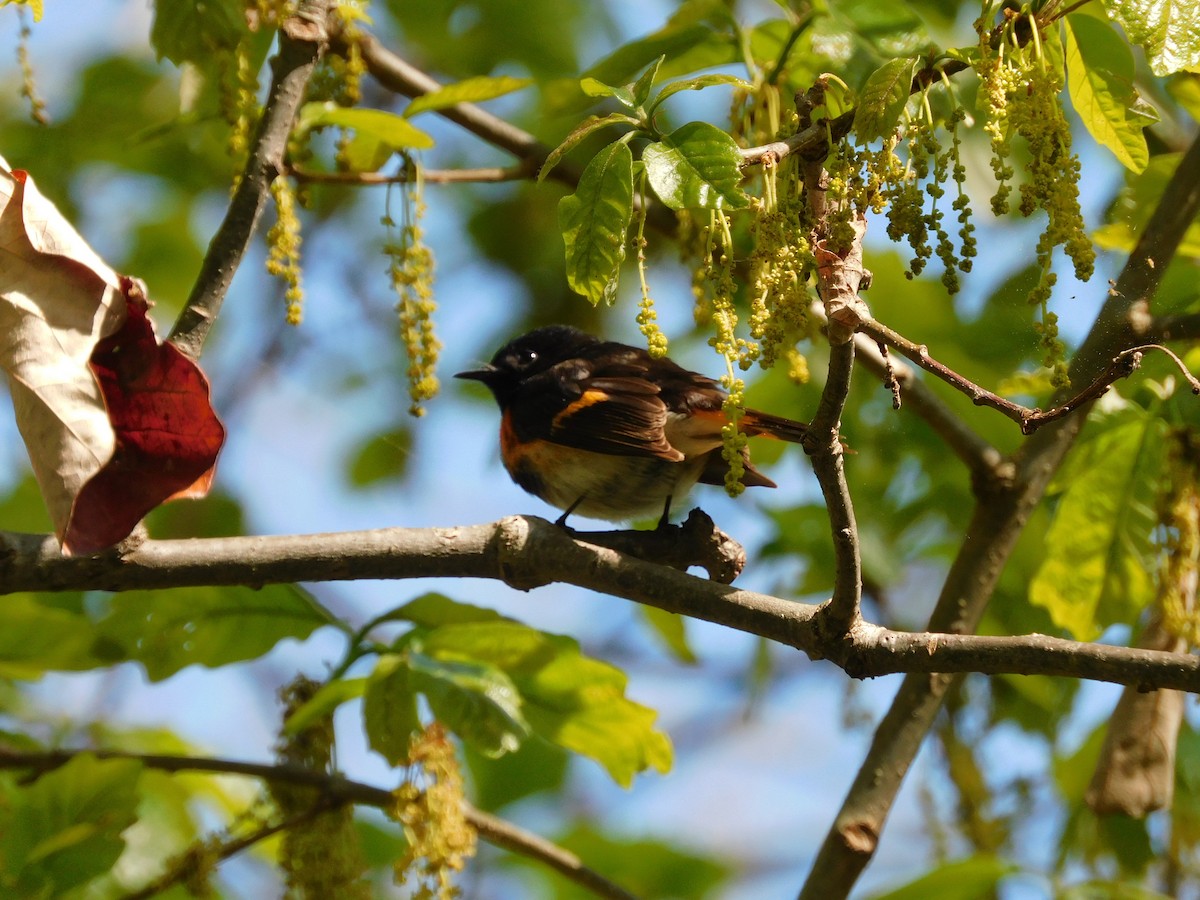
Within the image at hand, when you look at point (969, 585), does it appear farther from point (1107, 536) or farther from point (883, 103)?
point (883, 103)

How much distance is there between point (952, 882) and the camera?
2623mm

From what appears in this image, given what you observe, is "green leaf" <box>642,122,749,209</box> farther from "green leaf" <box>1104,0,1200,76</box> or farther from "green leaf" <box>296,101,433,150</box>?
"green leaf" <box>296,101,433,150</box>

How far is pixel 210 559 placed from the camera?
190 centimetres

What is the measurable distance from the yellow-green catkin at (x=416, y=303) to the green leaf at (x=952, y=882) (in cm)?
144

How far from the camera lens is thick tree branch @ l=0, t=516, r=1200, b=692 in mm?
1666

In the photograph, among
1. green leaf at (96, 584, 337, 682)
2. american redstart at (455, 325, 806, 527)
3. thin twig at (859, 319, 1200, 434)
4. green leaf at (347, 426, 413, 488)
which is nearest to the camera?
thin twig at (859, 319, 1200, 434)

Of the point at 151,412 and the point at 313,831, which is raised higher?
the point at 151,412

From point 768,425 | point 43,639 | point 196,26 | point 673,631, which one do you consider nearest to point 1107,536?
point 768,425

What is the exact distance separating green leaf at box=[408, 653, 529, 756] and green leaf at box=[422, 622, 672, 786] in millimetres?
245

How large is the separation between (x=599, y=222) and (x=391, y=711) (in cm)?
115

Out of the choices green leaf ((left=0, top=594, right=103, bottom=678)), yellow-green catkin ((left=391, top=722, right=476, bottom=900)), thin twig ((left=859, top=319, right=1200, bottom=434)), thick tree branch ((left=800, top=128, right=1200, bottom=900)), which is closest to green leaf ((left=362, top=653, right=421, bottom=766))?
yellow-green catkin ((left=391, top=722, right=476, bottom=900))

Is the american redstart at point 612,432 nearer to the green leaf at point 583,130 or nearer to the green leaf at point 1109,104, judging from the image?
the green leaf at point 1109,104

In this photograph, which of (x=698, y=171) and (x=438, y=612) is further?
(x=438, y=612)

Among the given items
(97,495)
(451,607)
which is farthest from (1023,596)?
(97,495)
